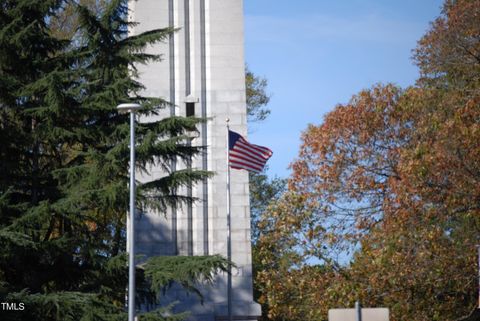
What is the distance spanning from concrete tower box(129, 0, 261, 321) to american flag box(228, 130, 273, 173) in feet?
5.81

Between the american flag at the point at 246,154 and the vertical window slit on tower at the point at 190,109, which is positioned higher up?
the vertical window slit on tower at the point at 190,109

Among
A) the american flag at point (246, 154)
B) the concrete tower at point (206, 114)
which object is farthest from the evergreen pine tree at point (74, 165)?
the concrete tower at point (206, 114)

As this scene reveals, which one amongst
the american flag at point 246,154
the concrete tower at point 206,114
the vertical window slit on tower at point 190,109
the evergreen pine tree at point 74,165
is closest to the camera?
the evergreen pine tree at point 74,165

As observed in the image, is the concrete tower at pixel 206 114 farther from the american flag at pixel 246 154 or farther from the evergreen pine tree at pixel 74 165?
the evergreen pine tree at pixel 74 165

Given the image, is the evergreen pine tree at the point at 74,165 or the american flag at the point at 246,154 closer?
the evergreen pine tree at the point at 74,165

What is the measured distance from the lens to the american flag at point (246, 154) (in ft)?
90.6

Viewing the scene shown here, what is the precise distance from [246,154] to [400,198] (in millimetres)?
5048

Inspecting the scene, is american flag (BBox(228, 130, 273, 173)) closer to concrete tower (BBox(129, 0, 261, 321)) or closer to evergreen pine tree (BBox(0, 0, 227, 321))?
concrete tower (BBox(129, 0, 261, 321))

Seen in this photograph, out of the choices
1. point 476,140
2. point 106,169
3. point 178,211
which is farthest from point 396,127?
point 106,169

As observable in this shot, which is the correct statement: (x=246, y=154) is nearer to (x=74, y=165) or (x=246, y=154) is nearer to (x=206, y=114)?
(x=206, y=114)

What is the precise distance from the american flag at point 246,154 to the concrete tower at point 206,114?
177cm

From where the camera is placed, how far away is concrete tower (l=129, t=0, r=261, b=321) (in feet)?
95.9

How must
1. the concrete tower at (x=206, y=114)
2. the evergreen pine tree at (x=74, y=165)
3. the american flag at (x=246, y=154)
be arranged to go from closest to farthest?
1. the evergreen pine tree at (x=74, y=165)
2. the american flag at (x=246, y=154)
3. the concrete tower at (x=206, y=114)

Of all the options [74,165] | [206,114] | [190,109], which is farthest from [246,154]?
[74,165]
